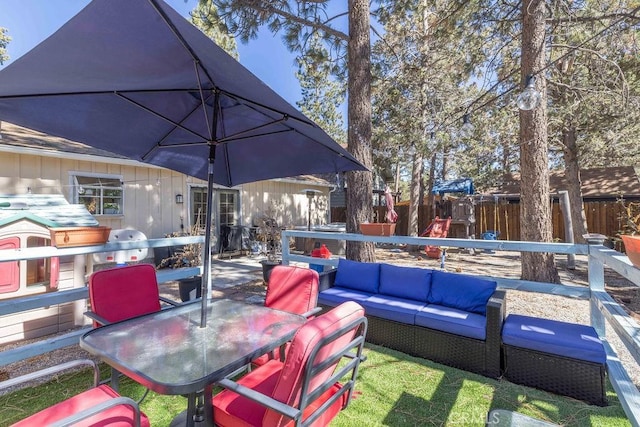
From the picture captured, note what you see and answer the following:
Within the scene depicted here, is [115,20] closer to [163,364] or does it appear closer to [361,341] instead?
[163,364]

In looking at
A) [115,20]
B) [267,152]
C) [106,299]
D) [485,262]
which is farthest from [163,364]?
[485,262]

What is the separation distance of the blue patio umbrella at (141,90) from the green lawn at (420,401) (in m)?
1.40

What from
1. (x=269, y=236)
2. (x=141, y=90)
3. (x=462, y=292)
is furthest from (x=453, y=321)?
(x=269, y=236)

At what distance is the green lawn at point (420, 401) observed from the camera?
8.02 feet

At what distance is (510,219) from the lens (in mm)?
13797

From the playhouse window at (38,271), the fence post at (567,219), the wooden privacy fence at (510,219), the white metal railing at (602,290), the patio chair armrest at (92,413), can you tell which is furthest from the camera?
the wooden privacy fence at (510,219)

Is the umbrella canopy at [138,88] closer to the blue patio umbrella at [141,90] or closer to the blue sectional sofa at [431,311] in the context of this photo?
the blue patio umbrella at [141,90]

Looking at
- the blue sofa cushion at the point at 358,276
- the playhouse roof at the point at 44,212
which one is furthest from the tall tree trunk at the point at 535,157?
the playhouse roof at the point at 44,212

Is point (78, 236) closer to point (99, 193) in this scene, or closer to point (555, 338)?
point (555, 338)

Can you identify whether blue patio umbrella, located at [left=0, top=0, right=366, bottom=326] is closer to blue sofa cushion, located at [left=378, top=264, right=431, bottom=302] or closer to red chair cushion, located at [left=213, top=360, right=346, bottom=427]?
red chair cushion, located at [left=213, top=360, right=346, bottom=427]

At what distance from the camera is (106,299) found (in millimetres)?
2682

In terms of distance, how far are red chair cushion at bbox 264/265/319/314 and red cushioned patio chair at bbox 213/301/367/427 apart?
3.37ft

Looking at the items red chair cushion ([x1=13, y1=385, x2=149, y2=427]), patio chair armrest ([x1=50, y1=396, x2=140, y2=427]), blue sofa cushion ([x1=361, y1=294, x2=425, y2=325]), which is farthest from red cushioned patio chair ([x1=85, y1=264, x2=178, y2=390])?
blue sofa cushion ([x1=361, y1=294, x2=425, y2=325])

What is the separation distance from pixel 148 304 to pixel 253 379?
148 cm
